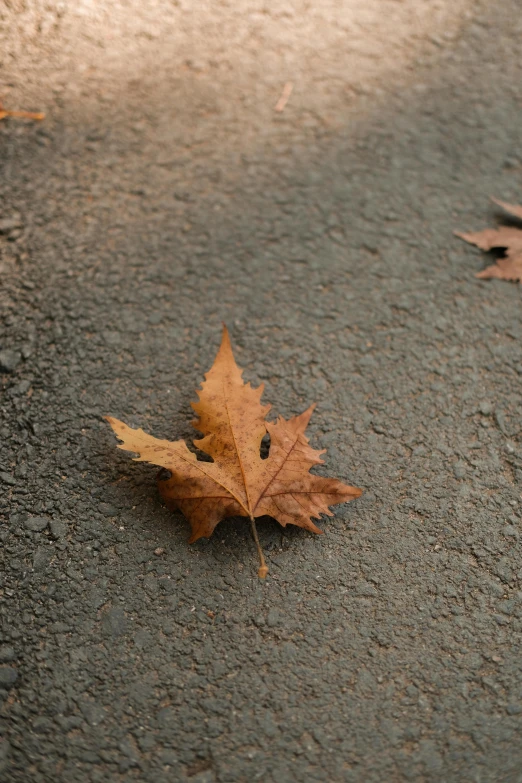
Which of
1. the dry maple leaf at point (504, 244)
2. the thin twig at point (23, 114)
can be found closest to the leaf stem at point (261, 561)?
the dry maple leaf at point (504, 244)

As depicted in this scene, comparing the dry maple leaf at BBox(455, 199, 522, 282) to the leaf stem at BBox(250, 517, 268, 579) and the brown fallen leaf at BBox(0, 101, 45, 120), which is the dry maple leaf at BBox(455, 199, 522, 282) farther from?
the brown fallen leaf at BBox(0, 101, 45, 120)

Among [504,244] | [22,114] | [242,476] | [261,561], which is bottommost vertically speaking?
[261,561]

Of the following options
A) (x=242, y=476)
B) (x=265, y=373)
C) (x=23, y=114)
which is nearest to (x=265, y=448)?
(x=242, y=476)

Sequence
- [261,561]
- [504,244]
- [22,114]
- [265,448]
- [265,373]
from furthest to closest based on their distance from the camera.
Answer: [22,114], [504,244], [265,373], [265,448], [261,561]

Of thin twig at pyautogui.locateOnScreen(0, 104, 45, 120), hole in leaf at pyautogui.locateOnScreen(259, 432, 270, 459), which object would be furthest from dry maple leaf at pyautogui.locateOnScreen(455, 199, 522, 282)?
thin twig at pyautogui.locateOnScreen(0, 104, 45, 120)

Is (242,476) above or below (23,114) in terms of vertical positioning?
below

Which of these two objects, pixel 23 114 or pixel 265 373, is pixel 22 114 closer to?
pixel 23 114

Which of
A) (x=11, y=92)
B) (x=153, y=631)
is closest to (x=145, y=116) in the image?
(x=11, y=92)

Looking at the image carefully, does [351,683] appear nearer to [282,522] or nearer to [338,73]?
[282,522]
